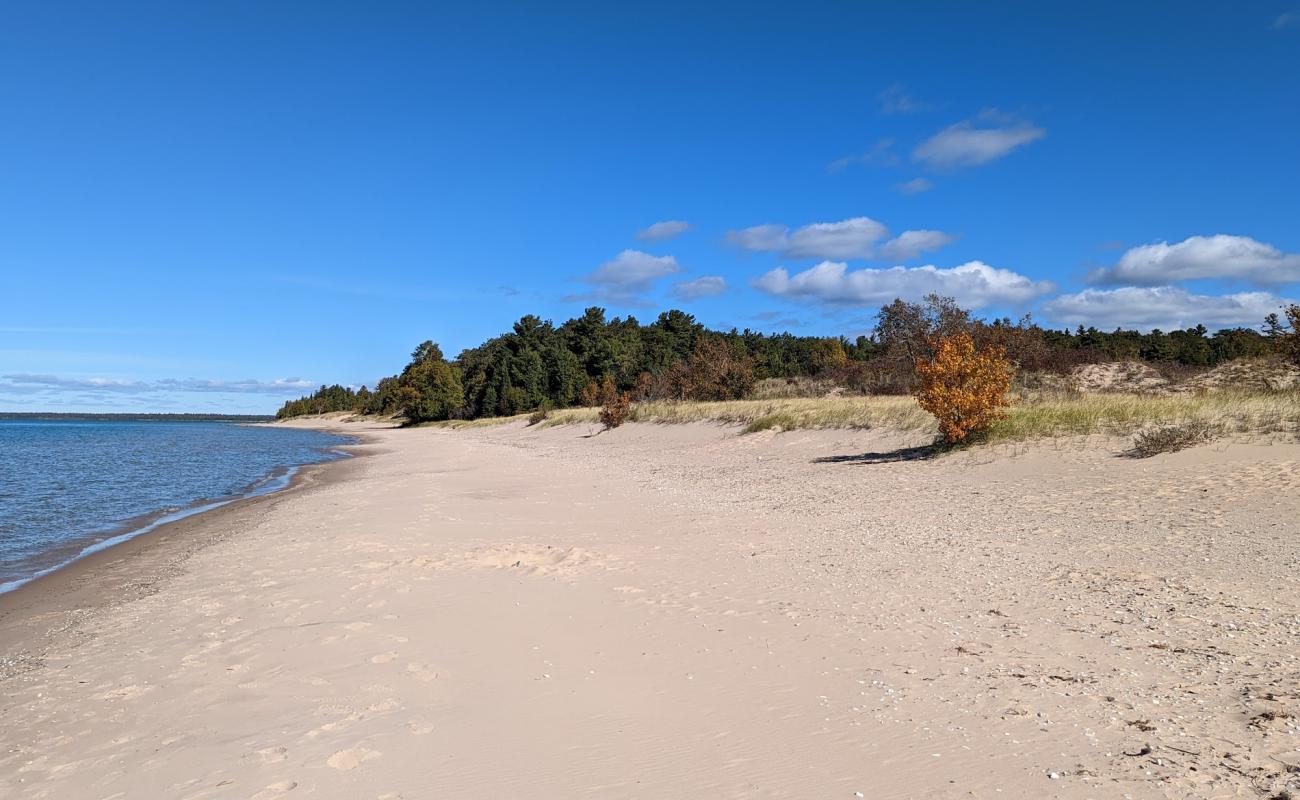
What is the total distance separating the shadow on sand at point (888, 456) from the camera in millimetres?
18258

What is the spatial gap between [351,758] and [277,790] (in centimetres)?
43

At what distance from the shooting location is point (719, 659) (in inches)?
233

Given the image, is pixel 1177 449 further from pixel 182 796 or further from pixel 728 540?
pixel 182 796

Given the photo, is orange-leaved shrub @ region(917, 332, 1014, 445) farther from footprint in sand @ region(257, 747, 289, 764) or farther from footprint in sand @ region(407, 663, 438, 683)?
footprint in sand @ region(257, 747, 289, 764)

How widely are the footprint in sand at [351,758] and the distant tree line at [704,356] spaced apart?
20323 millimetres

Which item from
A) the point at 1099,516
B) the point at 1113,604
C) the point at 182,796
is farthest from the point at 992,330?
the point at 182,796

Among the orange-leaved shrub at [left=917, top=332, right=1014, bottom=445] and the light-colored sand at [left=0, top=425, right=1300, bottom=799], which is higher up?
the orange-leaved shrub at [left=917, top=332, right=1014, bottom=445]

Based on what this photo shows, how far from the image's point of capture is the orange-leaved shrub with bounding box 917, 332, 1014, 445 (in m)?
17.3

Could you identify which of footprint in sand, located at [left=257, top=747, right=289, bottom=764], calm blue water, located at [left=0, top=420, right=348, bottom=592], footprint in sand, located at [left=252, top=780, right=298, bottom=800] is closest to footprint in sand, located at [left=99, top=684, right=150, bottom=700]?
footprint in sand, located at [left=257, top=747, right=289, bottom=764]

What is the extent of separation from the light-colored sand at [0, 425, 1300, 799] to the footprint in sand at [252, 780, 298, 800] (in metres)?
0.02

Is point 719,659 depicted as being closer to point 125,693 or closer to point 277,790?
point 277,790

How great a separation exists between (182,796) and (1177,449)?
15.0m

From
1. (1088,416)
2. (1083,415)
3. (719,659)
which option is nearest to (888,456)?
(1083,415)

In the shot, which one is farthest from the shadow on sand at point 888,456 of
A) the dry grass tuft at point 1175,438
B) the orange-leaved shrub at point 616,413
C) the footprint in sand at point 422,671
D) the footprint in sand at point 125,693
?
the orange-leaved shrub at point 616,413
